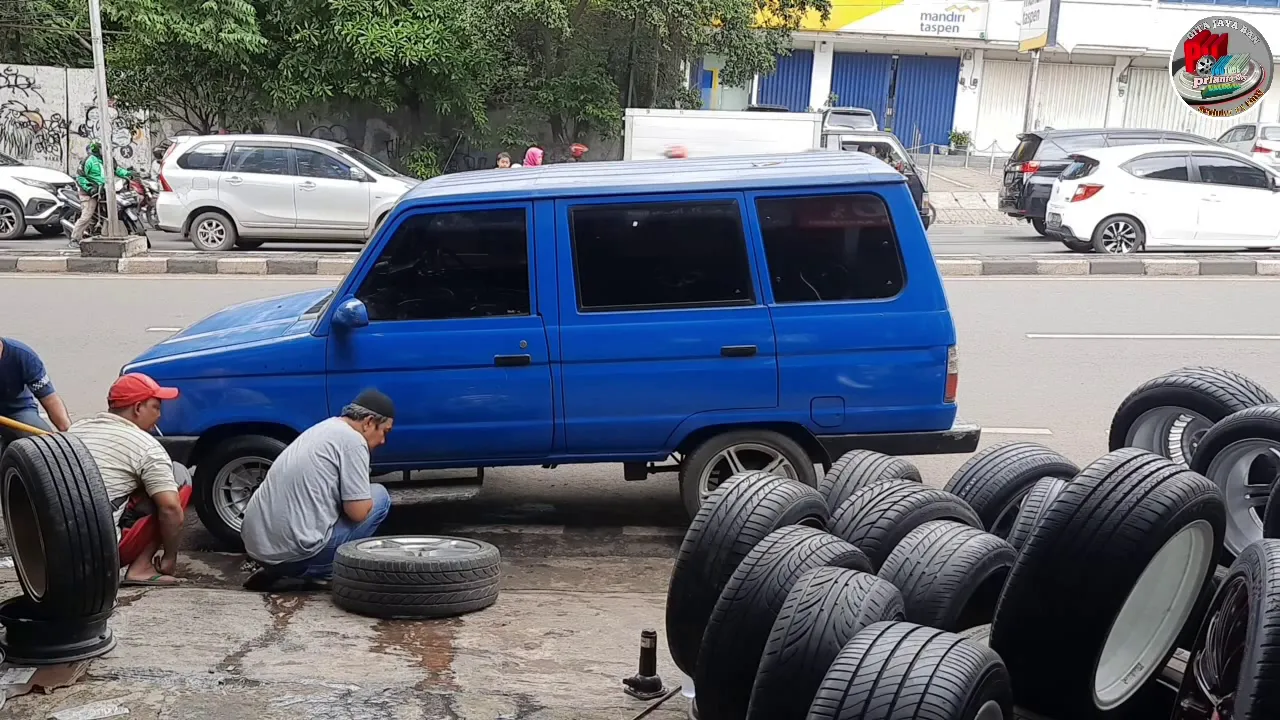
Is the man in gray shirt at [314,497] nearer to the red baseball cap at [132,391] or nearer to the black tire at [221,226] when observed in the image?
the red baseball cap at [132,391]

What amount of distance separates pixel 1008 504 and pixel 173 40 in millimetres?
20972

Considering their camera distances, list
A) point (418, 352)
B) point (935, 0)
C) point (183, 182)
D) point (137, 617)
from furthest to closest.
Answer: point (935, 0)
point (183, 182)
point (418, 352)
point (137, 617)

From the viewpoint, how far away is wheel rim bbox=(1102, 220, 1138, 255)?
1641 cm

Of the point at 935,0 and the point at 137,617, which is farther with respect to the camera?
the point at 935,0

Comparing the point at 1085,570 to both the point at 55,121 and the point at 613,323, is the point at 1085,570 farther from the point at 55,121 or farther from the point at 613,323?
the point at 55,121

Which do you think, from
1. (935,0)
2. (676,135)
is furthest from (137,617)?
(935,0)

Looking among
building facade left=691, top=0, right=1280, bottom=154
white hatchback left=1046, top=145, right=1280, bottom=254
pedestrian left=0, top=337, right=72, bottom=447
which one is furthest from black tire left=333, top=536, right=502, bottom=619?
building facade left=691, top=0, right=1280, bottom=154

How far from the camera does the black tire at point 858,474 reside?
4.87 metres

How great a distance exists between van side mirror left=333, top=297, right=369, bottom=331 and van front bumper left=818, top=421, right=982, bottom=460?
2.35 metres

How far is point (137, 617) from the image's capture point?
15.7ft

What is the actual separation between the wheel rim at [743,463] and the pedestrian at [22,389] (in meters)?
3.31

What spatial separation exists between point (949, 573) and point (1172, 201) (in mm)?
14111

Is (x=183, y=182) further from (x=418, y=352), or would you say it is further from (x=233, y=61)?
(x=418, y=352)

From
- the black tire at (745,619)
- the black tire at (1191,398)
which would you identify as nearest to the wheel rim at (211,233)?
the black tire at (1191,398)
